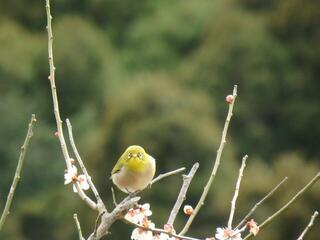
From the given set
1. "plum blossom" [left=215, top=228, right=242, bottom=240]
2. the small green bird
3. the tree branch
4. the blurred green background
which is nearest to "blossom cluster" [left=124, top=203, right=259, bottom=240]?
"plum blossom" [left=215, top=228, right=242, bottom=240]

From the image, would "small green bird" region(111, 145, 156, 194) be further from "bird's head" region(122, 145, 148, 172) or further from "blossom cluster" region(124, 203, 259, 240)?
"blossom cluster" region(124, 203, 259, 240)

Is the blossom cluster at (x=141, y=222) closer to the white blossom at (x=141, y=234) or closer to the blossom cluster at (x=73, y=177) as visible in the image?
the white blossom at (x=141, y=234)

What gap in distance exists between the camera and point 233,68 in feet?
133

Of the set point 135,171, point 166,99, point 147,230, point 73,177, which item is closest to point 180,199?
point 147,230

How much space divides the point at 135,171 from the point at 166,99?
31316 millimetres

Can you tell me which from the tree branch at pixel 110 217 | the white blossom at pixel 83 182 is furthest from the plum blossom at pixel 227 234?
the white blossom at pixel 83 182

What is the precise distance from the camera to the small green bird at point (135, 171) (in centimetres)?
475

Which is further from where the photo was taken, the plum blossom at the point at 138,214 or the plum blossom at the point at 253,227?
the plum blossom at the point at 138,214

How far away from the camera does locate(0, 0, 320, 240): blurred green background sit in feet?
106

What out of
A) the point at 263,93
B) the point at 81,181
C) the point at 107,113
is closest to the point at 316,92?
the point at 263,93

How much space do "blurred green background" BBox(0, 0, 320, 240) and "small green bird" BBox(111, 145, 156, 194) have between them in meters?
21.2

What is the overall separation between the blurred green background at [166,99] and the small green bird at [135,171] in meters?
21.2

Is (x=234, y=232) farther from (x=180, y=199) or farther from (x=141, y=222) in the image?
(x=141, y=222)

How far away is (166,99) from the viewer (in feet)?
118
